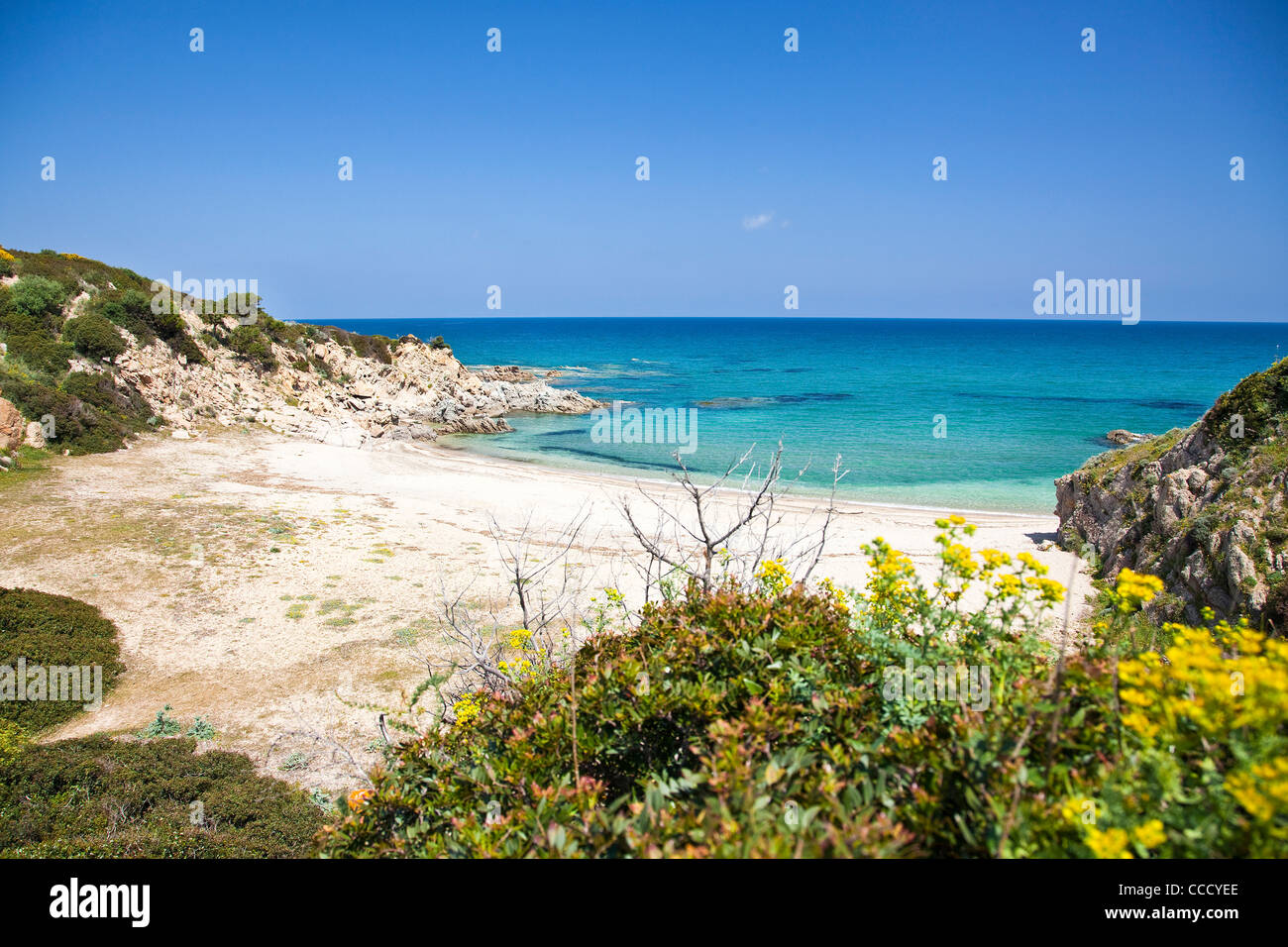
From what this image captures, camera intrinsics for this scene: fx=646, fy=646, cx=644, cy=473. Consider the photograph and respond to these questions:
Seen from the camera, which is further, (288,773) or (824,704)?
(288,773)

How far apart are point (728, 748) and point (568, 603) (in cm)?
834

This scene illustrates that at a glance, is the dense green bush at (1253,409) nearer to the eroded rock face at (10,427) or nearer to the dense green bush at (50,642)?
the dense green bush at (50,642)

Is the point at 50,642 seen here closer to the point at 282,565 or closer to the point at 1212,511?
the point at 282,565

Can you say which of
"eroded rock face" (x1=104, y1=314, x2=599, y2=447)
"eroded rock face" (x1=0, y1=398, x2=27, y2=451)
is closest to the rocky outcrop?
"eroded rock face" (x1=104, y1=314, x2=599, y2=447)

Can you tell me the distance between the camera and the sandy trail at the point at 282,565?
803 cm

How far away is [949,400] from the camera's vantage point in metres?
52.0

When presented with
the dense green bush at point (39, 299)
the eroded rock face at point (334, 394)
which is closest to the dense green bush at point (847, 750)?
the eroded rock face at point (334, 394)

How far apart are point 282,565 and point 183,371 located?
19.1 meters

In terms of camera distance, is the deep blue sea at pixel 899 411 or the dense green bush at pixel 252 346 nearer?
the deep blue sea at pixel 899 411

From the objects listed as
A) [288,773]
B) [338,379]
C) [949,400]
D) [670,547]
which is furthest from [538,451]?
[949,400]

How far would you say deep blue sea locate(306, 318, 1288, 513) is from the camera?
2706cm

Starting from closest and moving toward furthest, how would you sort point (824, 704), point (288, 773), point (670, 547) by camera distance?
1. point (824, 704)
2. point (288, 773)
3. point (670, 547)

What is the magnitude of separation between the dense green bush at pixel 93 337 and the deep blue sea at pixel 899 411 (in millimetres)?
14511
